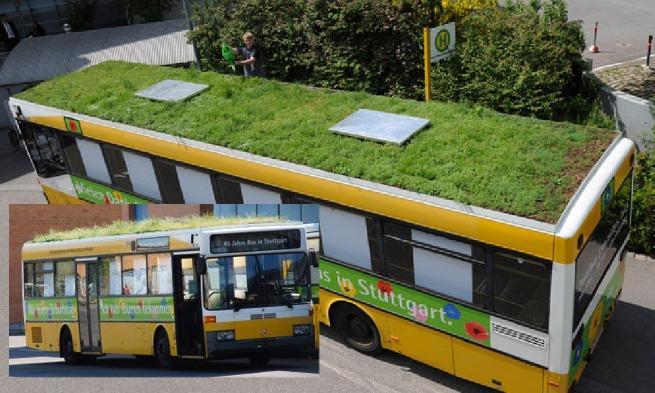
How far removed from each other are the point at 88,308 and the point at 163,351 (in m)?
1.18

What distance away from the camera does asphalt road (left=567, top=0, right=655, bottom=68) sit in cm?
2094

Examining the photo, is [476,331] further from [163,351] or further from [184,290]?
[163,351]

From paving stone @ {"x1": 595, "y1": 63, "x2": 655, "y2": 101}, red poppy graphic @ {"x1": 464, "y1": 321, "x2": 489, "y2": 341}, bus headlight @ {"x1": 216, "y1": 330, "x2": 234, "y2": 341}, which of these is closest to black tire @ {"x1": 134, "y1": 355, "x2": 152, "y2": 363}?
bus headlight @ {"x1": 216, "y1": 330, "x2": 234, "y2": 341}

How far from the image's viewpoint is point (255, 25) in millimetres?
17500

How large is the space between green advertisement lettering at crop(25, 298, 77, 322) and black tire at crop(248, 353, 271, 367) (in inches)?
96.0

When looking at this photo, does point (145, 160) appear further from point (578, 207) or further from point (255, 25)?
point (255, 25)

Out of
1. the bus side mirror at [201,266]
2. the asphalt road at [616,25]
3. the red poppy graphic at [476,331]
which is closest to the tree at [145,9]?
the asphalt road at [616,25]

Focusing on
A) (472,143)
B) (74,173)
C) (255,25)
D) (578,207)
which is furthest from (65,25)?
(578,207)

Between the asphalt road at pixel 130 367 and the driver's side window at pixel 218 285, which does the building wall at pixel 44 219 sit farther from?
the driver's side window at pixel 218 285

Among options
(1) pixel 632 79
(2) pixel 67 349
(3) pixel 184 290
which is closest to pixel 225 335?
(3) pixel 184 290

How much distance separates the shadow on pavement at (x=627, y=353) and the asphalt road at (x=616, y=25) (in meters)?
12.2

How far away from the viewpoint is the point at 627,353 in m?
8.92

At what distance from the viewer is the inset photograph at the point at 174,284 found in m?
7.50

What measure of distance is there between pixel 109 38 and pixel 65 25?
3720mm
